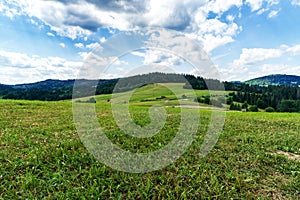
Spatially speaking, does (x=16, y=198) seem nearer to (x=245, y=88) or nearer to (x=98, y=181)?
(x=98, y=181)

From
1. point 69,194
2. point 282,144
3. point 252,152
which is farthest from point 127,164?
point 282,144

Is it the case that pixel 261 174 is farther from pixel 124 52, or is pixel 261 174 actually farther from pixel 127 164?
pixel 124 52

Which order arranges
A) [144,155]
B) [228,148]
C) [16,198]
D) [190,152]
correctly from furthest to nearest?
[228,148]
[190,152]
[144,155]
[16,198]

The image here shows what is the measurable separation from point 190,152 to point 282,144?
13.7 feet

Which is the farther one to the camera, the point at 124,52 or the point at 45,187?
the point at 124,52

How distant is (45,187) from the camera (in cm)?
441

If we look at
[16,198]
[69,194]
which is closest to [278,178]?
[69,194]

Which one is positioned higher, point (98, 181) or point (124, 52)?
point (124, 52)

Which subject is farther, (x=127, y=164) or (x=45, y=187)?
(x=127, y=164)

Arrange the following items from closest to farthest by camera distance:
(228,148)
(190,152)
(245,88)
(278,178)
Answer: (278,178)
(190,152)
(228,148)
(245,88)

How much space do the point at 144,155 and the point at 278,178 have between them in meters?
3.53

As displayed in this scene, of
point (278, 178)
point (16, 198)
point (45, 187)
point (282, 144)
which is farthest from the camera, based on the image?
point (282, 144)

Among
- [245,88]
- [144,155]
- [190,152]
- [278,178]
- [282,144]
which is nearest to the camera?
[278,178]

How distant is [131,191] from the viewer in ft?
14.7
